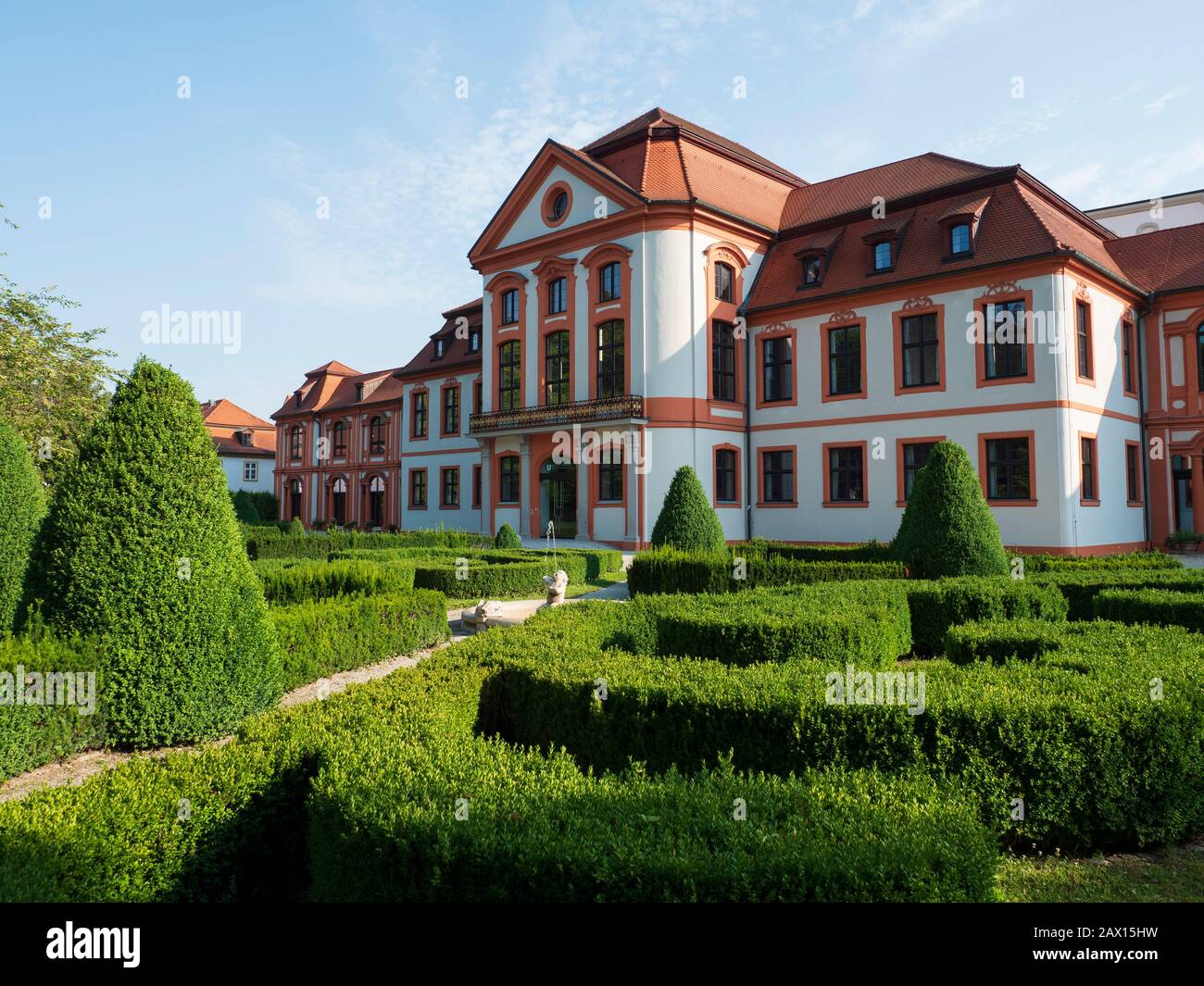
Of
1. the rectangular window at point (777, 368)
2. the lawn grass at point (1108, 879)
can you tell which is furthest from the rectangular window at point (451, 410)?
the lawn grass at point (1108, 879)

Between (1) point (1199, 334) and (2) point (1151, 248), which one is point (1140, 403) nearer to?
(1) point (1199, 334)

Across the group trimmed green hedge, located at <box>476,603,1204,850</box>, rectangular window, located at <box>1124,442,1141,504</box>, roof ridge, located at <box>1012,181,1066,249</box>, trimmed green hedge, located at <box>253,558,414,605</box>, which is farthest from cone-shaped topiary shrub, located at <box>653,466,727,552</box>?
rectangular window, located at <box>1124,442,1141,504</box>

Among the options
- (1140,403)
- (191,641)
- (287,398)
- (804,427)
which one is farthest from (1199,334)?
(287,398)

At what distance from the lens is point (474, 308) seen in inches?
1549

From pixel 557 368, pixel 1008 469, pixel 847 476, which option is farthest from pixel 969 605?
pixel 557 368

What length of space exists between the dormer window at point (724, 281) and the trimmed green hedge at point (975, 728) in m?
22.4

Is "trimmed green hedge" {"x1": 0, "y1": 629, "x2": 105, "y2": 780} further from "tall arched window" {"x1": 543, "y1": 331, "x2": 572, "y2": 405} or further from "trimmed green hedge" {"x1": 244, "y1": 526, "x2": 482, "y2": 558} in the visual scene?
"tall arched window" {"x1": 543, "y1": 331, "x2": 572, "y2": 405}

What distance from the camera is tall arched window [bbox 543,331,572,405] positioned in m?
28.9

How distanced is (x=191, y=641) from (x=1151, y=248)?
30.1 m

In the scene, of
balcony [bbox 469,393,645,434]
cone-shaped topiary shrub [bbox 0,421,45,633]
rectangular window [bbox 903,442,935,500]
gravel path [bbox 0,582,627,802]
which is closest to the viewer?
gravel path [bbox 0,582,627,802]

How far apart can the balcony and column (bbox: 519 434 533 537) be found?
943mm

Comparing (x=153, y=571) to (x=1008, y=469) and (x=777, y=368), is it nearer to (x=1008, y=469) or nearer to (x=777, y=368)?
(x=1008, y=469)

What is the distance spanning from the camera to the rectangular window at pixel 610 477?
26719 millimetres

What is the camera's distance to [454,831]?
322 cm
